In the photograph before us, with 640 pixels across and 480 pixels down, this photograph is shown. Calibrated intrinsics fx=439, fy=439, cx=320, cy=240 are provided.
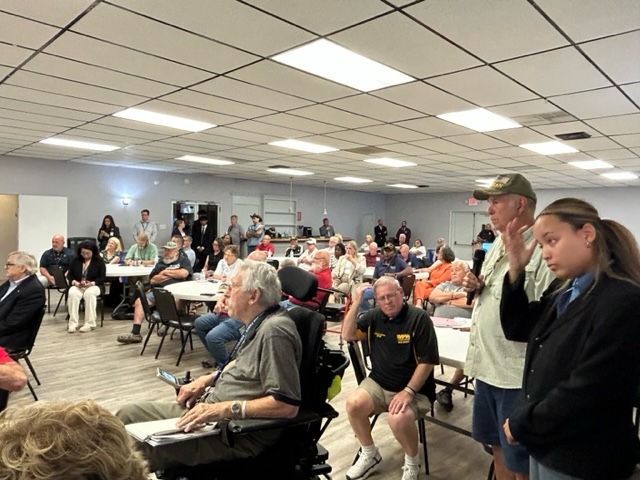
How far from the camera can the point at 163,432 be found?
1.77 metres

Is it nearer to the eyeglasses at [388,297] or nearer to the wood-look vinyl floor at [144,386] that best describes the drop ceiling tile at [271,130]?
the wood-look vinyl floor at [144,386]

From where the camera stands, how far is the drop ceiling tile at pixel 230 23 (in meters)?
2.48

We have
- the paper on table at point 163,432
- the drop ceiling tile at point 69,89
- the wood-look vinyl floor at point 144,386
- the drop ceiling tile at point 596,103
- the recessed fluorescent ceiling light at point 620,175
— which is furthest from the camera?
the recessed fluorescent ceiling light at point 620,175

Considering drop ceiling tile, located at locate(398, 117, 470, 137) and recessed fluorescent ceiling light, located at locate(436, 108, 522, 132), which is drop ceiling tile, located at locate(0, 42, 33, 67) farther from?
recessed fluorescent ceiling light, located at locate(436, 108, 522, 132)

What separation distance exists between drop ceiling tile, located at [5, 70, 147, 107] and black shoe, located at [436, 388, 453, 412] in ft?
13.0

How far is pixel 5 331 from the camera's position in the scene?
3260 mm

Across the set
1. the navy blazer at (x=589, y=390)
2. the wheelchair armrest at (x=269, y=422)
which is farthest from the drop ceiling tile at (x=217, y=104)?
the navy blazer at (x=589, y=390)

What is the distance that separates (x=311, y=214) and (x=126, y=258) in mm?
8124

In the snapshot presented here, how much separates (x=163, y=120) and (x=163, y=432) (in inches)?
177

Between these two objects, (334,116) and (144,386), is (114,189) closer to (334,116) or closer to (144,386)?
(334,116)

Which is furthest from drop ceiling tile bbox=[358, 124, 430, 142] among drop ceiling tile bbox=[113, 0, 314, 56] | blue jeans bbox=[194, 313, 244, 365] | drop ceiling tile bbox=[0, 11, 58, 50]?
drop ceiling tile bbox=[0, 11, 58, 50]

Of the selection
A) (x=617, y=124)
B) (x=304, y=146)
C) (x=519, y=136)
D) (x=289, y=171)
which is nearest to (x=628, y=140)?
(x=617, y=124)

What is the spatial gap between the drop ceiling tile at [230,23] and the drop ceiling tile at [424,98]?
130 centimetres

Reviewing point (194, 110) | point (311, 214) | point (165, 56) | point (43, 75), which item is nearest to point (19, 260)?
point (43, 75)
